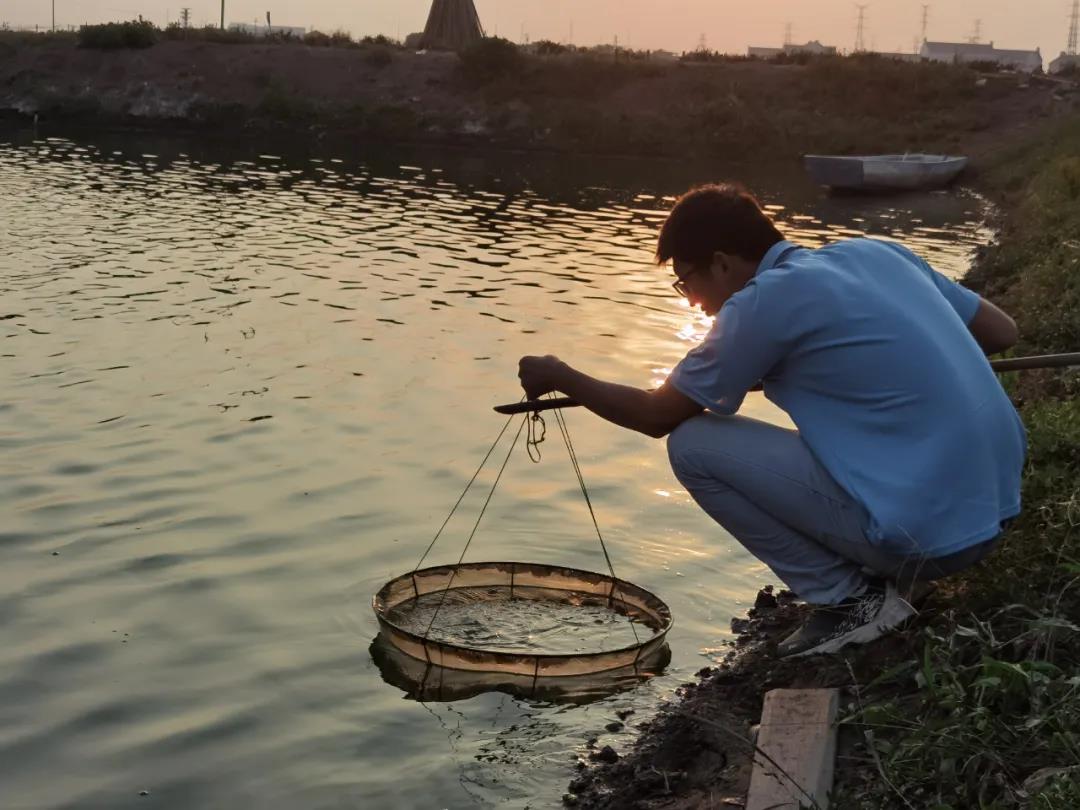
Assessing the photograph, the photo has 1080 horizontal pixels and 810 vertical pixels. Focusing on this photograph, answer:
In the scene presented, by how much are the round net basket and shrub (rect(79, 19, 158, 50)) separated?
66.7m

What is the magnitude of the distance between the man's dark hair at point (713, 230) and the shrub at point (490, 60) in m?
61.4

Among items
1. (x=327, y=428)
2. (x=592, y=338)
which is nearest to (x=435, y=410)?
(x=327, y=428)

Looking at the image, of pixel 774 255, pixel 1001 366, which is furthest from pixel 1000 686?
pixel 1001 366

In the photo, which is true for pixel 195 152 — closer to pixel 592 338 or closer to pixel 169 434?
pixel 592 338

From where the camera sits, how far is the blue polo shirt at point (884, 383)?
437 centimetres

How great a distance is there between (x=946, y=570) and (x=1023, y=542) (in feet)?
2.32

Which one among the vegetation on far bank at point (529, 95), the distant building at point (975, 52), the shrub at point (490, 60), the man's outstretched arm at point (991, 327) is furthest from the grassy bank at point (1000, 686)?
the distant building at point (975, 52)

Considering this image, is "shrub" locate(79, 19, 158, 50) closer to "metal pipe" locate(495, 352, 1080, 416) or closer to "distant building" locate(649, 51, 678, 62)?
"distant building" locate(649, 51, 678, 62)

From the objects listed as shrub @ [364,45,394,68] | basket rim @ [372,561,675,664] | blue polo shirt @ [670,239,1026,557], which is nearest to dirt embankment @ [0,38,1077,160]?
shrub @ [364,45,394,68]

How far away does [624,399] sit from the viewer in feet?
15.9

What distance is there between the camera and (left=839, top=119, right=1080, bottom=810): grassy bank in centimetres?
360

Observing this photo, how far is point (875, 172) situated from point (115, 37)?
1701 inches

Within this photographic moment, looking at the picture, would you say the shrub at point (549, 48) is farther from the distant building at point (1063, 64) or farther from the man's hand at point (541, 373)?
the man's hand at point (541, 373)

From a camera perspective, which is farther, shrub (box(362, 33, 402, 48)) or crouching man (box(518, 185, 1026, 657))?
shrub (box(362, 33, 402, 48))
